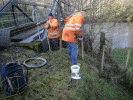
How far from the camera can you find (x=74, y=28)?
11.3 ft

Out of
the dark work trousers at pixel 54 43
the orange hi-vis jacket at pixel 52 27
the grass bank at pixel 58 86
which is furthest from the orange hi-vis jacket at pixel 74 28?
the dark work trousers at pixel 54 43

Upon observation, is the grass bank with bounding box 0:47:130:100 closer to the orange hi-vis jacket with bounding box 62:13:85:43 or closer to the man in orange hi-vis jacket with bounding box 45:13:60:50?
the man in orange hi-vis jacket with bounding box 45:13:60:50

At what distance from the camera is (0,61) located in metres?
3.77

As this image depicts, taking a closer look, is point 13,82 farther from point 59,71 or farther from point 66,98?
point 59,71

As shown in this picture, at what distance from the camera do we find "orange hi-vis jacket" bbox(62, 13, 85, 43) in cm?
336

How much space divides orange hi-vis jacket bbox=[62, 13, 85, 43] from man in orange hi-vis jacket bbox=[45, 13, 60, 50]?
1.32 meters

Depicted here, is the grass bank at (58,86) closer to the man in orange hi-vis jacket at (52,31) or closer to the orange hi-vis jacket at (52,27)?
the man in orange hi-vis jacket at (52,31)

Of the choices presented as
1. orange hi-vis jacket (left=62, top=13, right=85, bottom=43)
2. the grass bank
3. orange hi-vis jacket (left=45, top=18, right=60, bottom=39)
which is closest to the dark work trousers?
orange hi-vis jacket (left=45, top=18, right=60, bottom=39)

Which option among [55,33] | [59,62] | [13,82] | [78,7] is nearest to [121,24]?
[78,7]

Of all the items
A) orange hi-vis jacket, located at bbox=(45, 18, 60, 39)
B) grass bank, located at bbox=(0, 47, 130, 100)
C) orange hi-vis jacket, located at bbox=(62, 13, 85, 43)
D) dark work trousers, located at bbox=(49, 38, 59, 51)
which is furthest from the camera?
dark work trousers, located at bbox=(49, 38, 59, 51)

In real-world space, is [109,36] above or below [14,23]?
below

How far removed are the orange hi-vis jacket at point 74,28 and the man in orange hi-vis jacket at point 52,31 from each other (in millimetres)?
1320

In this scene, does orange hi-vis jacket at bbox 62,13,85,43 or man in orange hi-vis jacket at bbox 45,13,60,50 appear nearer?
orange hi-vis jacket at bbox 62,13,85,43

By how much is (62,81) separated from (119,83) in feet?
10.2
